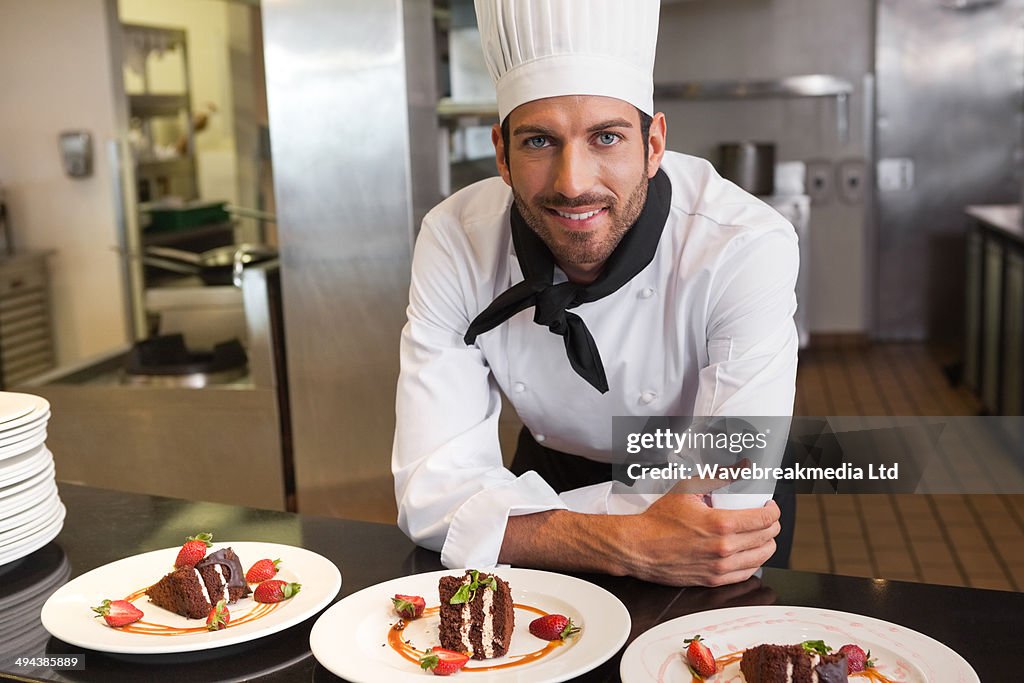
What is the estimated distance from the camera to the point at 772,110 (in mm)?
6812

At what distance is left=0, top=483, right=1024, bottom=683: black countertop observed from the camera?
127cm

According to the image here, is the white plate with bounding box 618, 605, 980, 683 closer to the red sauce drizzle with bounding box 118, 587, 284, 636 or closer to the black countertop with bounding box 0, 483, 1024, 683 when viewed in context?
the black countertop with bounding box 0, 483, 1024, 683

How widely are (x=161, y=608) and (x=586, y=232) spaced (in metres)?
0.82

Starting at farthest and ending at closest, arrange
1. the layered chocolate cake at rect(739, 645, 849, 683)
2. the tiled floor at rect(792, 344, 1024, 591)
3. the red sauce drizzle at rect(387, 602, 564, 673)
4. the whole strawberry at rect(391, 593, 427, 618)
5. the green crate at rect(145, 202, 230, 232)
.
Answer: the green crate at rect(145, 202, 230, 232)
the tiled floor at rect(792, 344, 1024, 591)
the whole strawberry at rect(391, 593, 427, 618)
the red sauce drizzle at rect(387, 602, 564, 673)
the layered chocolate cake at rect(739, 645, 849, 683)

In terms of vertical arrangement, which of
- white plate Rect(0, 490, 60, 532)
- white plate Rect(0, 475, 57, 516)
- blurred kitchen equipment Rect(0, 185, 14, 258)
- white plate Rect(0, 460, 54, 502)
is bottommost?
white plate Rect(0, 490, 60, 532)

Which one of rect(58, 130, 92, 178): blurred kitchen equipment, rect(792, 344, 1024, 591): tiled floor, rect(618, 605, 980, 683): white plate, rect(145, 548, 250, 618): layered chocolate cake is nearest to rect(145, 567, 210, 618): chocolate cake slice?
rect(145, 548, 250, 618): layered chocolate cake

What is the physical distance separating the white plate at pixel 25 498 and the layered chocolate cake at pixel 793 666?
3.56ft

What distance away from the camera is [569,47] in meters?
1.68

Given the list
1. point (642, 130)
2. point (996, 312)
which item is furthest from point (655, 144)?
point (996, 312)

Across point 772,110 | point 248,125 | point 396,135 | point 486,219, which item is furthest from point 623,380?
point 248,125

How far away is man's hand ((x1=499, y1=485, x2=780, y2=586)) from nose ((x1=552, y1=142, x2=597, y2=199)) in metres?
0.47

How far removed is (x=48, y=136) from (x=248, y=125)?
2.19 metres

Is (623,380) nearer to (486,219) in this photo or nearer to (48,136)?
(486,219)

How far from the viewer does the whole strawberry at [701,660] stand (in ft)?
3.83
